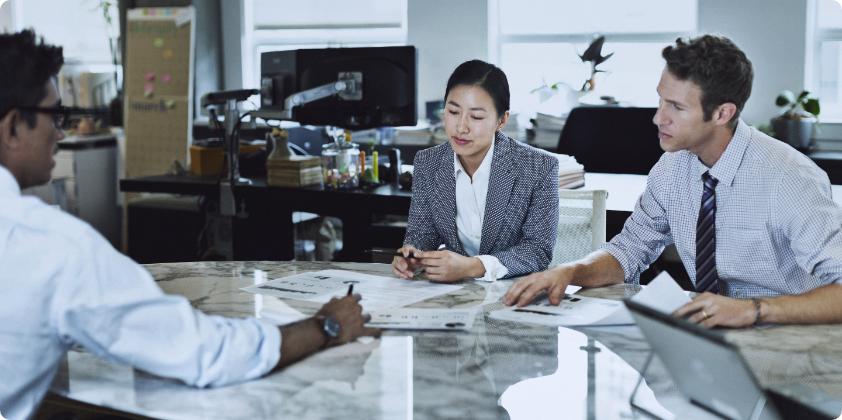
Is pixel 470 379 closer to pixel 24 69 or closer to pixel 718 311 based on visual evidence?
pixel 718 311

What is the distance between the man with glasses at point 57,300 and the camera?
0.91 metres

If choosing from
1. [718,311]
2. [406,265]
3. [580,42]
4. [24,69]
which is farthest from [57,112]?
[580,42]

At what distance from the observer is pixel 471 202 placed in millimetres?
2064

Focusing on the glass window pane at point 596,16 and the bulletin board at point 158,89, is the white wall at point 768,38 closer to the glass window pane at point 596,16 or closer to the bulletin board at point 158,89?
the glass window pane at point 596,16

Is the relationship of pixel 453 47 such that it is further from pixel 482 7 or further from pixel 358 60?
pixel 358 60

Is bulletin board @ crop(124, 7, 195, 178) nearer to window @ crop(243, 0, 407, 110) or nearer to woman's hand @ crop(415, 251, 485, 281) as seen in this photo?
window @ crop(243, 0, 407, 110)

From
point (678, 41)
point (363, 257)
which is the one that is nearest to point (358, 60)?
point (363, 257)

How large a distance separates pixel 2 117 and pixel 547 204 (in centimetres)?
135

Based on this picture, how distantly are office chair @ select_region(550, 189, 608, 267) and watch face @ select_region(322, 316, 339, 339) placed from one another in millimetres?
1149

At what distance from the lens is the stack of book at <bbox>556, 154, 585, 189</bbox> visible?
2.69 metres

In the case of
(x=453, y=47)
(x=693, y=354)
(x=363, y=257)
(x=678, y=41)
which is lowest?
(x=363, y=257)

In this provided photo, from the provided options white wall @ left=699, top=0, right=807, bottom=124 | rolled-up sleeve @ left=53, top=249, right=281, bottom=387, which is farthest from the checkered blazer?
white wall @ left=699, top=0, right=807, bottom=124

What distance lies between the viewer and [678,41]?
5.25ft

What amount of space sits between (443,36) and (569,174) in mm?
2540
